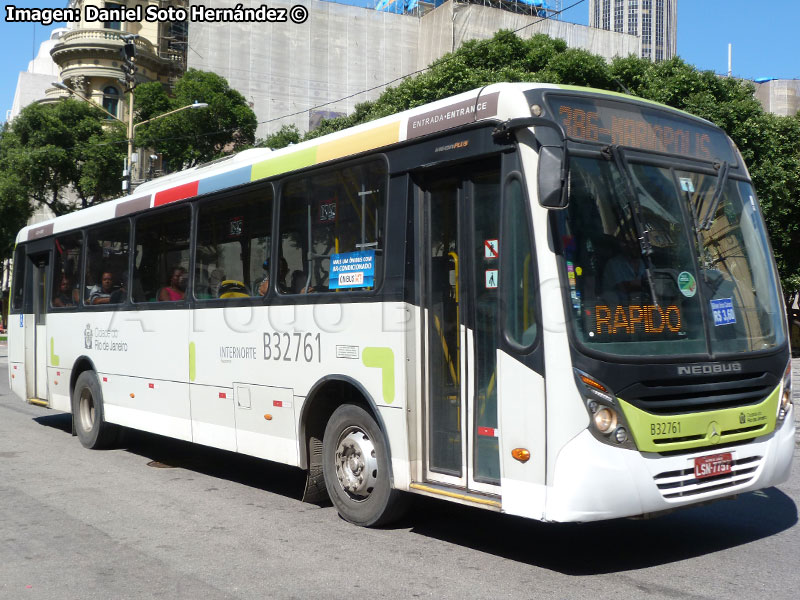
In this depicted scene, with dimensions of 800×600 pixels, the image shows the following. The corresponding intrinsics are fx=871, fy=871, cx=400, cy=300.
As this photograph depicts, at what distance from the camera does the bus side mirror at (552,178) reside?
16.6 feet

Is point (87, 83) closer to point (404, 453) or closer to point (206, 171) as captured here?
point (206, 171)

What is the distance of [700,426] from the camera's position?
534 centimetres

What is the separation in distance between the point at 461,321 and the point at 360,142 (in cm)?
181

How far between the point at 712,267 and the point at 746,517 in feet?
7.53

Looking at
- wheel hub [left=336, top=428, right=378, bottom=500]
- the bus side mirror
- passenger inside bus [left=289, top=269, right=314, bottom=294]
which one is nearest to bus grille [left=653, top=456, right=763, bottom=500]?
the bus side mirror

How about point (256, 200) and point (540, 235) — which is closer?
point (540, 235)

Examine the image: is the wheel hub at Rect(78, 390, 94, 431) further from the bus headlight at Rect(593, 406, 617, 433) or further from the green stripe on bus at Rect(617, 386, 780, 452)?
the green stripe on bus at Rect(617, 386, 780, 452)

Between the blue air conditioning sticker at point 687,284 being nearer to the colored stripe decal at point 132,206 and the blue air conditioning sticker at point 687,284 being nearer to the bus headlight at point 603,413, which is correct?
the bus headlight at point 603,413

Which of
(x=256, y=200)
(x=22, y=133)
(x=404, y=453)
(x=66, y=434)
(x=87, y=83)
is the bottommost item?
(x=66, y=434)

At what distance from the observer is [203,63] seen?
48.9 meters

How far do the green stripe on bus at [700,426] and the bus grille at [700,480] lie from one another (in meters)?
0.16

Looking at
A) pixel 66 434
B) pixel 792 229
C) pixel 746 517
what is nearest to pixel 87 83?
pixel 792 229

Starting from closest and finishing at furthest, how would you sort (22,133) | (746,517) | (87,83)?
1. (746,517)
2. (22,133)
3. (87,83)

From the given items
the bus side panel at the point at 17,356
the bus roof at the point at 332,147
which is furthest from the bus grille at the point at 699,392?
the bus side panel at the point at 17,356
